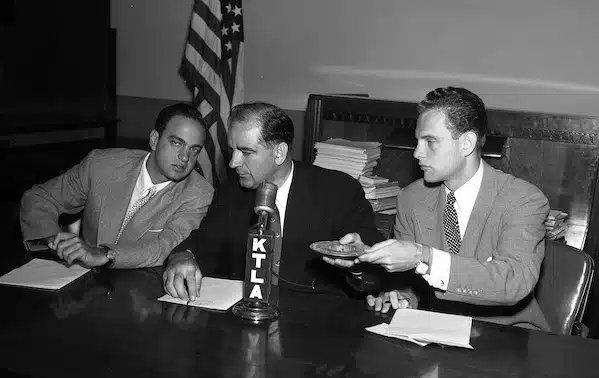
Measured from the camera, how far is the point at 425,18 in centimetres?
494

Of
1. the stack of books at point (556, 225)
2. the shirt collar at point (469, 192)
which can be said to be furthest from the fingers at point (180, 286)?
the stack of books at point (556, 225)

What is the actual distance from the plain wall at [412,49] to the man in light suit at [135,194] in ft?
7.28

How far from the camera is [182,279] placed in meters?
2.33

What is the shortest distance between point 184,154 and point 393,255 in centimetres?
137

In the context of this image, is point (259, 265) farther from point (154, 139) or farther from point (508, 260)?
point (154, 139)

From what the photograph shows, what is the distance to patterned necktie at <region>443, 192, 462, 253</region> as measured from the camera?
263 cm

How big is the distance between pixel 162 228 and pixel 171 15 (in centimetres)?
330

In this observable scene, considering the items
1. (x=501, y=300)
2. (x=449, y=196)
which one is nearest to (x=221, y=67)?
(x=449, y=196)

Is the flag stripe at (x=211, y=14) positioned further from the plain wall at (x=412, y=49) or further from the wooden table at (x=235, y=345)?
the wooden table at (x=235, y=345)

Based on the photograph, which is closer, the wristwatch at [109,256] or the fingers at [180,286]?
the fingers at [180,286]

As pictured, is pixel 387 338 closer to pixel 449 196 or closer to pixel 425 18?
pixel 449 196

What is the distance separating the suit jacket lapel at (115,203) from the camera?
3.20 meters

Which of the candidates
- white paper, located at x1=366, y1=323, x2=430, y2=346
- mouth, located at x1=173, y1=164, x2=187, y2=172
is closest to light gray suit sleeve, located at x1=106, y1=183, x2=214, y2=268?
mouth, located at x1=173, y1=164, x2=187, y2=172

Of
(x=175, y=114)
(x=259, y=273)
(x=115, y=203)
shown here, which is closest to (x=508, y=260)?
(x=259, y=273)
